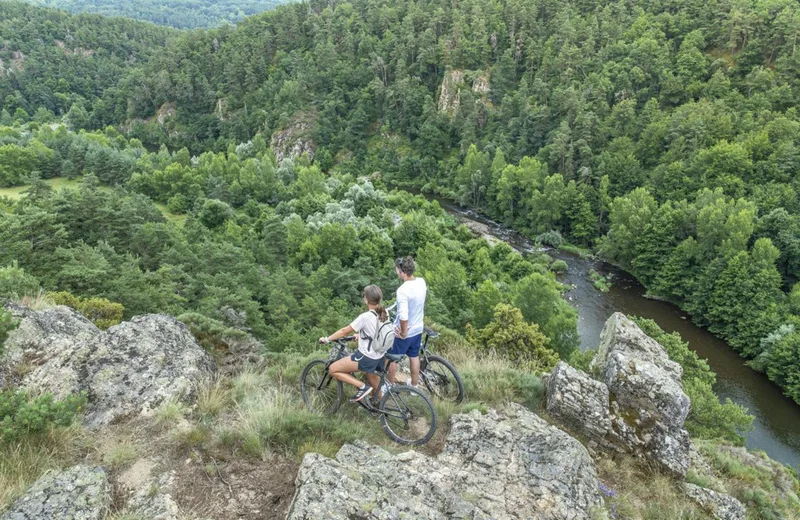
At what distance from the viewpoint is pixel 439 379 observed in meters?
10.6

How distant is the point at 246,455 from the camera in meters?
8.27

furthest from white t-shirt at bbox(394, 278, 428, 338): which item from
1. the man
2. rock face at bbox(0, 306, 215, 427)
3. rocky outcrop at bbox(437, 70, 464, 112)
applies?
rocky outcrop at bbox(437, 70, 464, 112)

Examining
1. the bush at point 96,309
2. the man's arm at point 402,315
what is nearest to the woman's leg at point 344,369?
the man's arm at point 402,315

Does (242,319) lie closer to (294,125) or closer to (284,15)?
(294,125)

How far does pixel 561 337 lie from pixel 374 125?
302 feet

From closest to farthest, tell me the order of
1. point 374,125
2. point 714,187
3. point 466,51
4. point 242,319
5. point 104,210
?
point 242,319 < point 104,210 < point 714,187 < point 466,51 < point 374,125

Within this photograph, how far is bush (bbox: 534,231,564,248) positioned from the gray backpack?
64.5 metres

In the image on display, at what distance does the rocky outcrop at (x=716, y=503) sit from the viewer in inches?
354

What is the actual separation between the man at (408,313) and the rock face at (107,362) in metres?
4.34

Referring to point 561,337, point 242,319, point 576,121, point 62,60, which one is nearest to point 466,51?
point 576,121

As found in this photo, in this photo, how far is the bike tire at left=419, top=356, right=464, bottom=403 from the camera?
33.3 ft

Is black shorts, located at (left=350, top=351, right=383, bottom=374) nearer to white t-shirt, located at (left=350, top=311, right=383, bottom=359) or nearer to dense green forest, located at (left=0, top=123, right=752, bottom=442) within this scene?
white t-shirt, located at (left=350, top=311, right=383, bottom=359)

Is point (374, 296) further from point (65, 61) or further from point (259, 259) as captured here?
point (65, 61)

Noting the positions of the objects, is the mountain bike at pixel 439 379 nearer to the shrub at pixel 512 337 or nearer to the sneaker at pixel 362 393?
the sneaker at pixel 362 393
